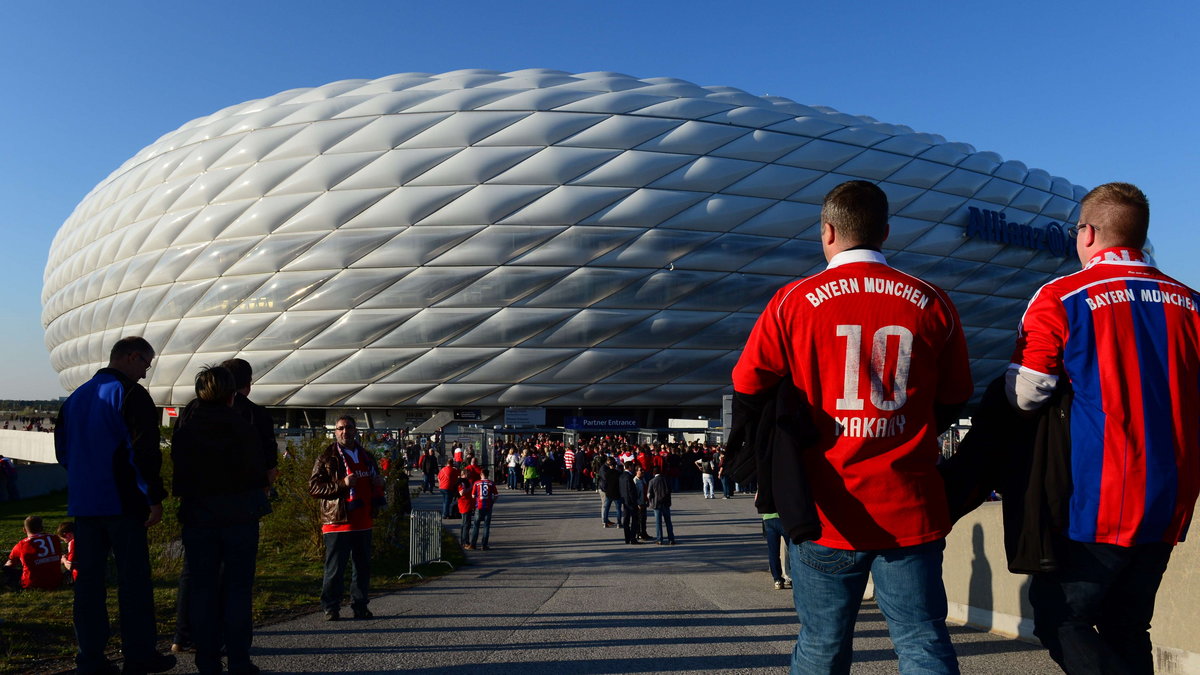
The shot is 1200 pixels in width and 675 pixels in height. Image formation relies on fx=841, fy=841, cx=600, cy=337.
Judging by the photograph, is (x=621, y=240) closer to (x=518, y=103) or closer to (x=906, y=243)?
(x=518, y=103)

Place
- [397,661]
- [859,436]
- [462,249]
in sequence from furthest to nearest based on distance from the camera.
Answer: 1. [462,249]
2. [397,661]
3. [859,436]

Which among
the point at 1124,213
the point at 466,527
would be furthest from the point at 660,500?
the point at 1124,213

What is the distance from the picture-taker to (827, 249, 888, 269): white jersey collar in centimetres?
229

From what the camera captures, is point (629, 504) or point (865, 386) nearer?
point (865, 386)

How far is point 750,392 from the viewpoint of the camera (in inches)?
88.7

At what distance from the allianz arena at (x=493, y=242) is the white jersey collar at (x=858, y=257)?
2869 cm

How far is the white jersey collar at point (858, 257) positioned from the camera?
2.29m

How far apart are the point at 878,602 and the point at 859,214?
1.05 metres

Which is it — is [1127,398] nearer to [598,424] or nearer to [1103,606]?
[1103,606]

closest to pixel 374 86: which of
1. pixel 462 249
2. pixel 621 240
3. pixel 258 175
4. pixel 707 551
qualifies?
pixel 258 175

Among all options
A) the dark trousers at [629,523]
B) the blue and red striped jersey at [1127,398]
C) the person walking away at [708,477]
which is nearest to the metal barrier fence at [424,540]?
the dark trousers at [629,523]

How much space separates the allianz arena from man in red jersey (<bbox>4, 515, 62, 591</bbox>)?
23849 millimetres

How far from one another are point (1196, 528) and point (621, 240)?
27.5m

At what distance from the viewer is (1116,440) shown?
230cm
